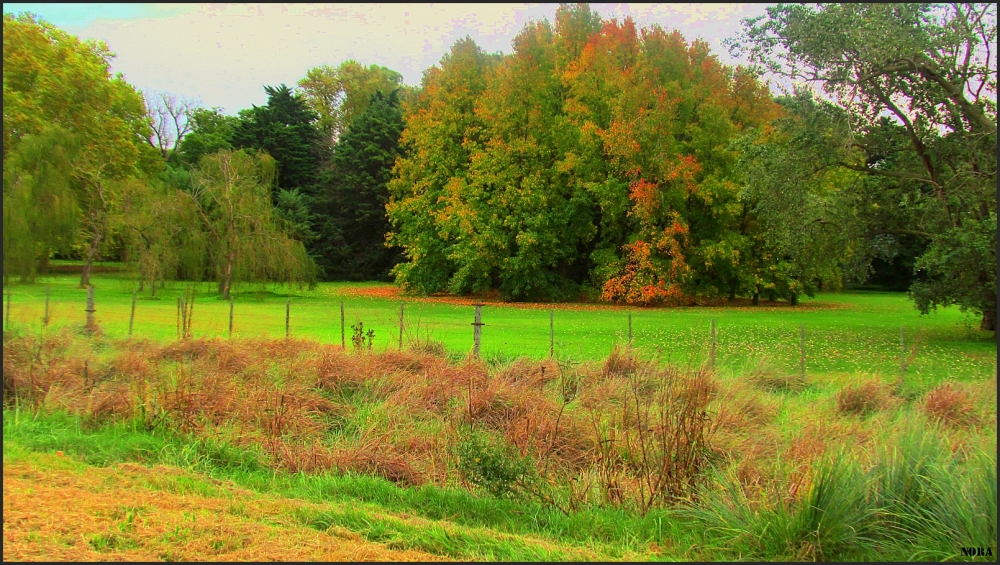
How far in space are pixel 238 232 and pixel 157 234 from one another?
14.8 ft

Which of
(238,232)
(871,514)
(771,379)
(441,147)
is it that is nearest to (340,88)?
(441,147)

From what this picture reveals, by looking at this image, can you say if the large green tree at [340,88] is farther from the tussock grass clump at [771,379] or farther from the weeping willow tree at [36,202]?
the tussock grass clump at [771,379]

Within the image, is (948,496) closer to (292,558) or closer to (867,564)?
(867,564)

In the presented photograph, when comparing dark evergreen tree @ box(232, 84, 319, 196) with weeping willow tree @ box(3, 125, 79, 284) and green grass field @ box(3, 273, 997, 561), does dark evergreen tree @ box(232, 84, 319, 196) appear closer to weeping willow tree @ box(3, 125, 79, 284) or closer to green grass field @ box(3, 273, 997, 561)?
weeping willow tree @ box(3, 125, 79, 284)

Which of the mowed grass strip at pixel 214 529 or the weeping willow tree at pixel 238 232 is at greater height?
the weeping willow tree at pixel 238 232

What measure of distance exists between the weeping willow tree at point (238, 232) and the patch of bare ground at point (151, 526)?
1327 inches

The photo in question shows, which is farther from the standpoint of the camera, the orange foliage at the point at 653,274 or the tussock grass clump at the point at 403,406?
the orange foliage at the point at 653,274

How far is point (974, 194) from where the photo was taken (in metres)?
20.8

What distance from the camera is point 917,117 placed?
2239 cm

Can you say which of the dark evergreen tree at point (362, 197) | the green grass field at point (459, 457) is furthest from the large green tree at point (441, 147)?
the green grass field at point (459, 457)

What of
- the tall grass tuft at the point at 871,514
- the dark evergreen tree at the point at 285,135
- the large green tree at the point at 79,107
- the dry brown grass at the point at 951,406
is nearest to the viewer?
the tall grass tuft at the point at 871,514

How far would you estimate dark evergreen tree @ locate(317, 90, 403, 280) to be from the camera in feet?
206

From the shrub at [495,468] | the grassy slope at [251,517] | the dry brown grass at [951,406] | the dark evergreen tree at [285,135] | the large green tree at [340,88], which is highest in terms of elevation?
the large green tree at [340,88]

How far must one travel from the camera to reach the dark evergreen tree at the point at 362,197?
6284 cm
